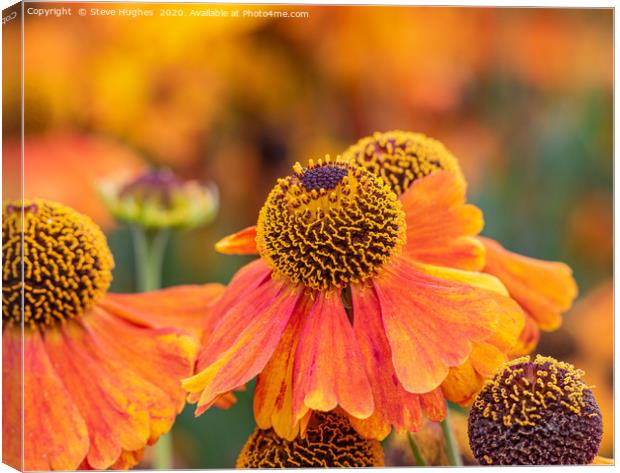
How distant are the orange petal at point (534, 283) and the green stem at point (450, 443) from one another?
173mm

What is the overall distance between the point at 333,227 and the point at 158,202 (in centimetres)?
34

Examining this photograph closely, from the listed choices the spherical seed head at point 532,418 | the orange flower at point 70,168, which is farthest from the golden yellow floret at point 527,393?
the orange flower at point 70,168

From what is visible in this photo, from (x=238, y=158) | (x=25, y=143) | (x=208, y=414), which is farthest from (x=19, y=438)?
(x=238, y=158)

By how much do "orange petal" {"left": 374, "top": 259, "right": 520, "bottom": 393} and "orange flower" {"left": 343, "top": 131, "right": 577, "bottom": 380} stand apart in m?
0.05

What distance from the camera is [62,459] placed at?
1109mm

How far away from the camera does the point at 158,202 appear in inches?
52.9

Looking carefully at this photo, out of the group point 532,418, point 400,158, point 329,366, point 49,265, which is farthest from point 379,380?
point 49,265

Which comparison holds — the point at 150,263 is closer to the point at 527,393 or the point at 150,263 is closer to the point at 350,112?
the point at 350,112

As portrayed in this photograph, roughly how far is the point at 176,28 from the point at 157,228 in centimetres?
25

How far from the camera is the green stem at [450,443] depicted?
1.09 meters

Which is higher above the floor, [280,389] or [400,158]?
[400,158]

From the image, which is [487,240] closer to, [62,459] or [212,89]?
[212,89]

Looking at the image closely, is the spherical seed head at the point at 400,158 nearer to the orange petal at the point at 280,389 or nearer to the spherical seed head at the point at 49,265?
the orange petal at the point at 280,389

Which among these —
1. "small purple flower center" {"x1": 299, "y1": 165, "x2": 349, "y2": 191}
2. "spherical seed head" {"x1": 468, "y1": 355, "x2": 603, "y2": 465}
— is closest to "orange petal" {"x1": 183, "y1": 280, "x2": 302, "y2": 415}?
"small purple flower center" {"x1": 299, "y1": 165, "x2": 349, "y2": 191}
